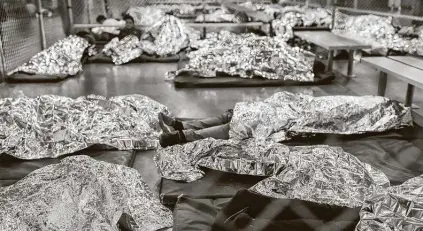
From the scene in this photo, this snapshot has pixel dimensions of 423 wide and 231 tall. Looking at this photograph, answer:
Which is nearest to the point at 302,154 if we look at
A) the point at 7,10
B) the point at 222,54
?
the point at 222,54

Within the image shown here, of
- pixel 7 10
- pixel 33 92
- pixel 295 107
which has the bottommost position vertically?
pixel 33 92

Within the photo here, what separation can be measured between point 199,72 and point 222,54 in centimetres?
41

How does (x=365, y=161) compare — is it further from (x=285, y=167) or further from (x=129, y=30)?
(x=129, y=30)

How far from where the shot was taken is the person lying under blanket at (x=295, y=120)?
249 cm

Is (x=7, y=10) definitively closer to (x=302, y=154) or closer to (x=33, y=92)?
(x=33, y=92)

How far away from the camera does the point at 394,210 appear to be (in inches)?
56.0

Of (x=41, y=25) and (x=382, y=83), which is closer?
(x=382, y=83)

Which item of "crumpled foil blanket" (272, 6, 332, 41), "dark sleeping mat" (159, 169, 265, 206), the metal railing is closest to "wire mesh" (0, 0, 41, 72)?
the metal railing

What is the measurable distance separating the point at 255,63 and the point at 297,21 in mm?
3022

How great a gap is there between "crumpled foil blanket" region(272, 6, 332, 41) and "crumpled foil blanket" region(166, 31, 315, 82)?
7.82 feet

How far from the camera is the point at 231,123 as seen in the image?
2.50 metres

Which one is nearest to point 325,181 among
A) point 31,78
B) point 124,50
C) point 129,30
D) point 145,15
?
point 31,78

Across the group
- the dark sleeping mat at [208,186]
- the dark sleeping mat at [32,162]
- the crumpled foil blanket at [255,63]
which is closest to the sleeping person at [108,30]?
the crumpled foil blanket at [255,63]

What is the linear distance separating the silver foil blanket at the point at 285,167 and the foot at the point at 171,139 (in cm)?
10
